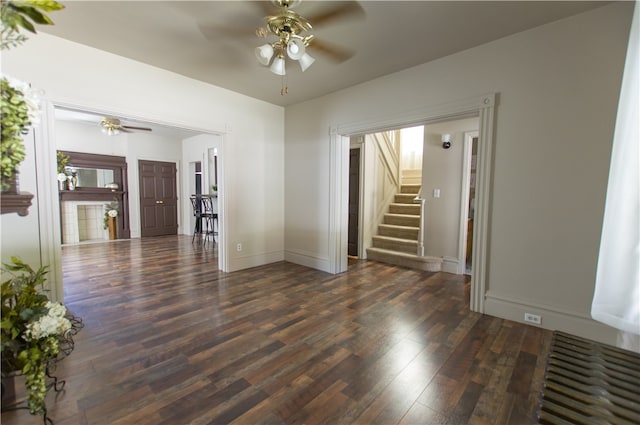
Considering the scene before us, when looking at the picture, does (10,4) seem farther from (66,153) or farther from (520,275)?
(66,153)

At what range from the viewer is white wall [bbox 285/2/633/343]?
225 centimetres

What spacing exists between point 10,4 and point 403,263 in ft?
15.8

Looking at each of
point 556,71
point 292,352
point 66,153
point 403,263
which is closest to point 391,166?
point 403,263

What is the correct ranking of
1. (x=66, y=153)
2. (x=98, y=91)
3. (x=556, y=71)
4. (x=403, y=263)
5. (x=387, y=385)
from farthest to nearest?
(x=66, y=153) → (x=403, y=263) → (x=98, y=91) → (x=556, y=71) → (x=387, y=385)

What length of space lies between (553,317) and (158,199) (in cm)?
874

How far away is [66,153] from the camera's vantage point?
6594 mm

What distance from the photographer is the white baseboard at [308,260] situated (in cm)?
440

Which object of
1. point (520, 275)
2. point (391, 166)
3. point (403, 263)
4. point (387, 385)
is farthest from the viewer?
point (391, 166)

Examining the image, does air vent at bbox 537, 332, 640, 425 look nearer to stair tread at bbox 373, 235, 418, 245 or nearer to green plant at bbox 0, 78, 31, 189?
green plant at bbox 0, 78, 31, 189

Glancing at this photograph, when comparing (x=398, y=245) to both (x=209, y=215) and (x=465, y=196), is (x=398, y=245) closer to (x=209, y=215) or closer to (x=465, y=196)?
(x=465, y=196)

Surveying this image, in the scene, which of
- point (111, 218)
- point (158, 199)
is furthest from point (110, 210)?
point (158, 199)

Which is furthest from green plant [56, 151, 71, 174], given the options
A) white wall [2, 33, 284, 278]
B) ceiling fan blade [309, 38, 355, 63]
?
ceiling fan blade [309, 38, 355, 63]

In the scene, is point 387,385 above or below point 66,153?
below

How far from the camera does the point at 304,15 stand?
2.33 metres
